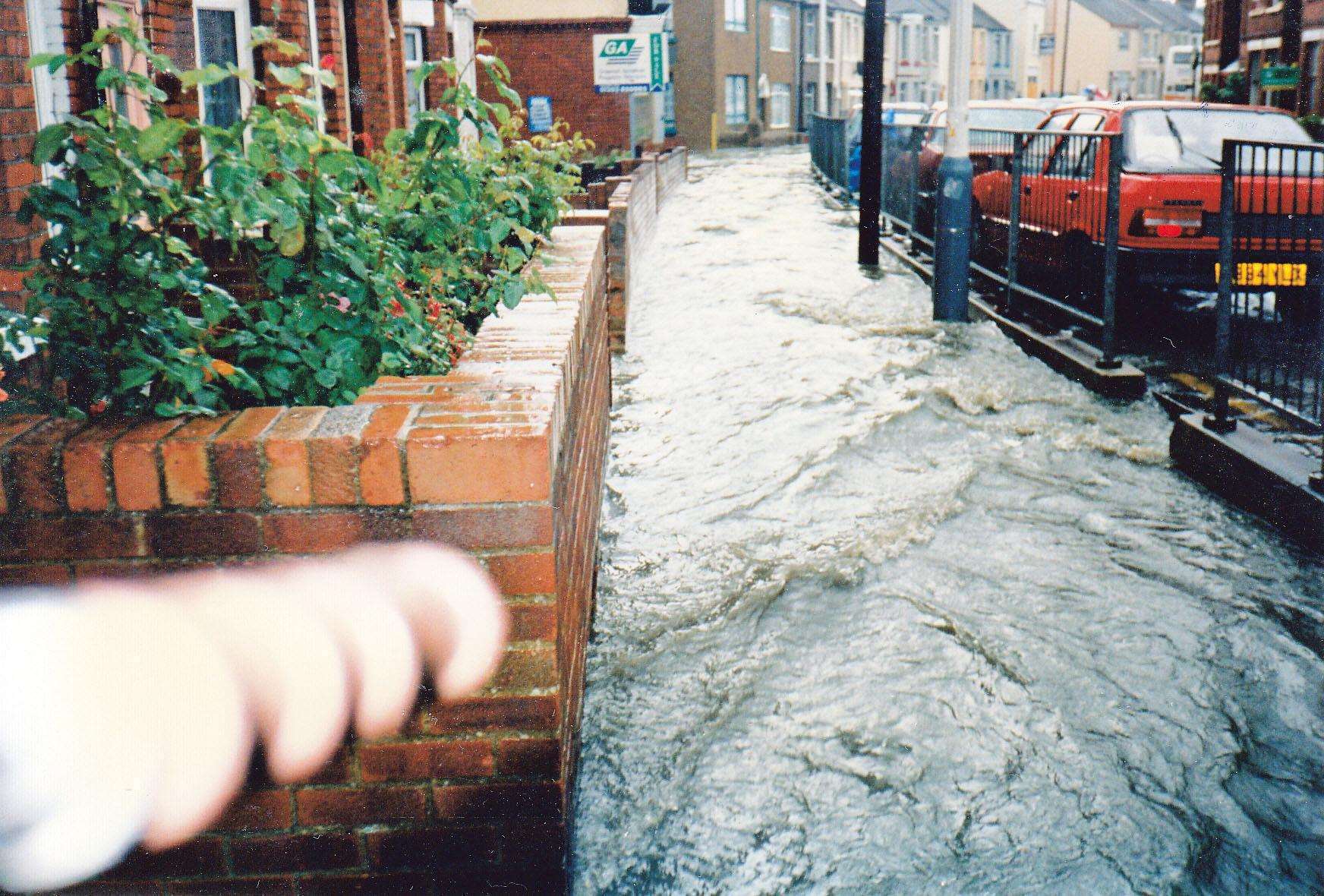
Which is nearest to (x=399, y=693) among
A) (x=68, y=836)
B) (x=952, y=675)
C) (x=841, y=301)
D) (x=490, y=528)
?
(x=490, y=528)

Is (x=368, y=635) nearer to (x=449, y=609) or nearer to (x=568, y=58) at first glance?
(x=449, y=609)

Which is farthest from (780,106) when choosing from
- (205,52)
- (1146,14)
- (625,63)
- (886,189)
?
(205,52)

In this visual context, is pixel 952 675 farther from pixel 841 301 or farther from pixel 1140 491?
pixel 841 301

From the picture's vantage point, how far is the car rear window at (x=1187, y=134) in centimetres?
939

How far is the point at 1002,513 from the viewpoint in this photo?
531 centimetres

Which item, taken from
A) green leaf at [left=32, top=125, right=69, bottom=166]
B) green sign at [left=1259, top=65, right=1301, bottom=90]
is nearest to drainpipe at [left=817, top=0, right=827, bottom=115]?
green sign at [left=1259, top=65, right=1301, bottom=90]

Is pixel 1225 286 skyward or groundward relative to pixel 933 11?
groundward

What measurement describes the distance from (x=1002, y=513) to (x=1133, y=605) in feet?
3.45

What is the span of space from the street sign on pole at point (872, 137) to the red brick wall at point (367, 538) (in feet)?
36.1

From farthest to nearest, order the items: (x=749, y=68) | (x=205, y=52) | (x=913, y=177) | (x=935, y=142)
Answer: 1. (x=749, y=68)
2. (x=935, y=142)
3. (x=913, y=177)
4. (x=205, y=52)

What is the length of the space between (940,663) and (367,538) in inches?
80.3

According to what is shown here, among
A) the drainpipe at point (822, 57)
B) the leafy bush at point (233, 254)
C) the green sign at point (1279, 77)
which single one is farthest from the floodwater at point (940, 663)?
the drainpipe at point (822, 57)

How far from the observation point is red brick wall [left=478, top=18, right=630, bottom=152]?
2933cm

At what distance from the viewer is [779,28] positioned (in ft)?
193
